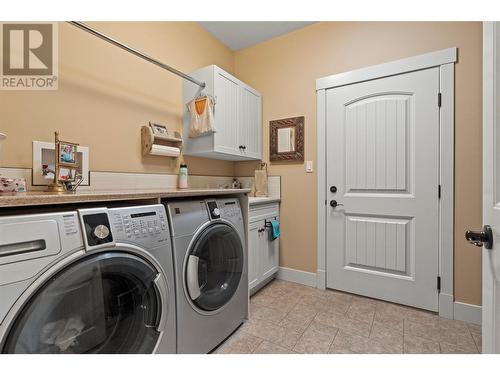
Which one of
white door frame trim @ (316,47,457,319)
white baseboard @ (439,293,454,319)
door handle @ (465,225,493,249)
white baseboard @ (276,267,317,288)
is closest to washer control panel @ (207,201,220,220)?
door handle @ (465,225,493,249)

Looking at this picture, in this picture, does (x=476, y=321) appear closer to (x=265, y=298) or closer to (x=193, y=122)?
(x=265, y=298)

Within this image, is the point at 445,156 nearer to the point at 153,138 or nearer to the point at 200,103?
the point at 200,103

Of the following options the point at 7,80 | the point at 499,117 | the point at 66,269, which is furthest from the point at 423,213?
the point at 7,80

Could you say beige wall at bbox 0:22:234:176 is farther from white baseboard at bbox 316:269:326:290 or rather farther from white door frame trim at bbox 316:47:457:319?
white door frame trim at bbox 316:47:457:319

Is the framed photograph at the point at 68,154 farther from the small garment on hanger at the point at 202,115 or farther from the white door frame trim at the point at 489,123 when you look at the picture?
the white door frame trim at the point at 489,123

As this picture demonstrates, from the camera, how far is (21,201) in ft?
2.26

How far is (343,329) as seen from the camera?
63.7 inches

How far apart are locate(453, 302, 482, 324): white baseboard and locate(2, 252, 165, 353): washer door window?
2.15 metres

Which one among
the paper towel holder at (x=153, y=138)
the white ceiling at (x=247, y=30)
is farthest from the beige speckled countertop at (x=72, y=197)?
the white ceiling at (x=247, y=30)

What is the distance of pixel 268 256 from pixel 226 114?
145cm

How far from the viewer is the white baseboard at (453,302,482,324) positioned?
168cm

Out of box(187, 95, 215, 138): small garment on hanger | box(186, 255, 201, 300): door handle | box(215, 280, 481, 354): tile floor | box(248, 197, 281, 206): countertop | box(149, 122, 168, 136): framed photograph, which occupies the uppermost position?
box(187, 95, 215, 138): small garment on hanger

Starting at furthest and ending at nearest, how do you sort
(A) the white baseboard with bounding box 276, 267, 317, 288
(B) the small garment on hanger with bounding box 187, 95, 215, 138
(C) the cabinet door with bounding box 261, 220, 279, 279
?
(A) the white baseboard with bounding box 276, 267, 317, 288, (C) the cabinet door with bounding box 261, 220, 279, 279, (B) the small garment on hanger with bounding box 187, 95, 215, 138

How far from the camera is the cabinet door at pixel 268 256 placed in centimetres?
218
